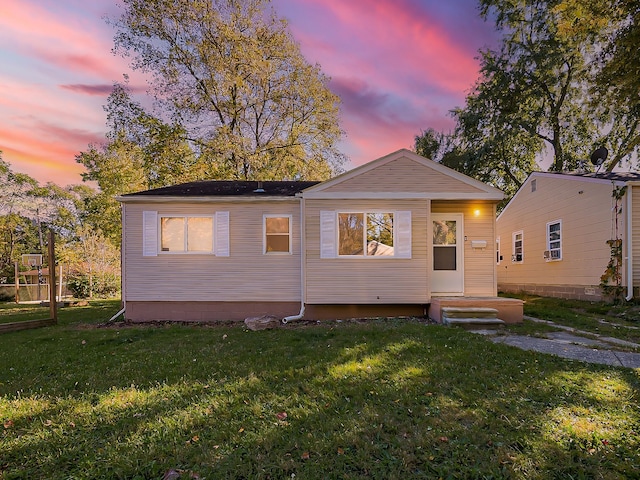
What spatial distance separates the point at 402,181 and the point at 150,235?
22.5 feet

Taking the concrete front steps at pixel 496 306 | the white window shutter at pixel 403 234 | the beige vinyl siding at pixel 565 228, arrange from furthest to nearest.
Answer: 1. the beige vinyl siding at pixel 565 228
2. the white window shutter at pixel 403 234
3. the concrete front steps at pixel 496 306

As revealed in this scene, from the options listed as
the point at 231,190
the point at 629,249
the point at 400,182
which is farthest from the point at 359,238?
the point at 629,249

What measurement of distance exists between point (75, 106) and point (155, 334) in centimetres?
1150

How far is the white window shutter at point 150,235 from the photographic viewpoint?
898 centimetres

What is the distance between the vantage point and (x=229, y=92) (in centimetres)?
1805

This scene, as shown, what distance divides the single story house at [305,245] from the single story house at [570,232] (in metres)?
4.02

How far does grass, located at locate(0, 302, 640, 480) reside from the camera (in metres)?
2.44

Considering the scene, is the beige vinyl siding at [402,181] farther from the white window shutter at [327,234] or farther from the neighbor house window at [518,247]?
the neighbor house window at [518,247]

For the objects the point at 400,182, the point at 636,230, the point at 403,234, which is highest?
the point at 400,182

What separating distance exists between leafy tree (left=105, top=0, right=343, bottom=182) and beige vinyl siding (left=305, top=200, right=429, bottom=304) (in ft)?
34.5

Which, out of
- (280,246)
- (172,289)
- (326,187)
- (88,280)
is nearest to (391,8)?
(326,187)

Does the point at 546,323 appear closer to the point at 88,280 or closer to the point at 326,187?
the point at 326,187

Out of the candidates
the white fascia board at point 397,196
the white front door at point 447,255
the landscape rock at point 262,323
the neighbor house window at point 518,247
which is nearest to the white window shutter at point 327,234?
the white fascia board at point 397,196

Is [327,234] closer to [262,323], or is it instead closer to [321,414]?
[262,323]
